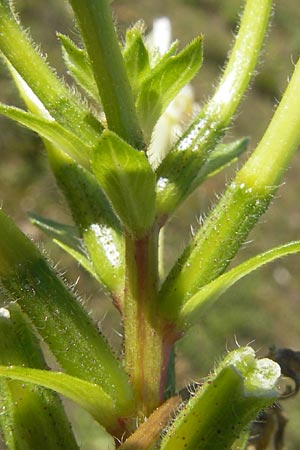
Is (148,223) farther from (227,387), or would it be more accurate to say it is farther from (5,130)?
(5,130)

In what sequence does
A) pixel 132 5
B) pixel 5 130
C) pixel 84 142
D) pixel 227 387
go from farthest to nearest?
1. pixel 132 5
2. pixel 5 130
3. pixel 84 142
4. pixel 227 387

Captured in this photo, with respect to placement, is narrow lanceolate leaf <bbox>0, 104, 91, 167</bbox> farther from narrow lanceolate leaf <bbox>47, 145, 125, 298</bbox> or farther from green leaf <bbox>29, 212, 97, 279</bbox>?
green leaf <bbox>29, 212, 97, 279</bbox>

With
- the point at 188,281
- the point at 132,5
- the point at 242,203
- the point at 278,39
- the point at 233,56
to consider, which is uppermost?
the point at 278,39

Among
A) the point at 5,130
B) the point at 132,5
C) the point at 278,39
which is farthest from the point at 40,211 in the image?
the point at 278,39

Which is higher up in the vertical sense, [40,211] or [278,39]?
[278,39]

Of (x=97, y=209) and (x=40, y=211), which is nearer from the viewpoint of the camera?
(x=97, y=209)

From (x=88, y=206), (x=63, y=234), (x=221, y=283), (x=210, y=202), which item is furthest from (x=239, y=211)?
(x=210, y=202)

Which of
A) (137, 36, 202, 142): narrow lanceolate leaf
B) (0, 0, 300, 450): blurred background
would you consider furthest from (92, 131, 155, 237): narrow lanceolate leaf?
(0, 0, 300, 450): blurred background
